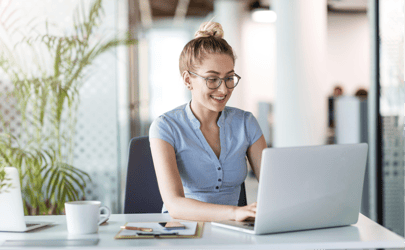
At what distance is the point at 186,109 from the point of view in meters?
1.72

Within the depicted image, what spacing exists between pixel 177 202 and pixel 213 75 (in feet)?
1.67

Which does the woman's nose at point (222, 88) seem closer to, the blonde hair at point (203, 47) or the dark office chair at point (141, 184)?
the blonde hair at point (203, 47)

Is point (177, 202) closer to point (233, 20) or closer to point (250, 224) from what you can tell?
point (250, 224)

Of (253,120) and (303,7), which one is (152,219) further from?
(303,7)

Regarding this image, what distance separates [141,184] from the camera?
71.6 inches

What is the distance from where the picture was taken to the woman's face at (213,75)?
157cm

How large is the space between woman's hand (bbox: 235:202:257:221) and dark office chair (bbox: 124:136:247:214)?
63 centimetres

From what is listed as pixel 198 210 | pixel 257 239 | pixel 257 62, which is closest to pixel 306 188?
pixel 257 239

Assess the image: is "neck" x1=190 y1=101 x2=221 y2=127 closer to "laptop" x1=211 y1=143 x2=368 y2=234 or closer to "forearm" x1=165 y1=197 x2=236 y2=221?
"forearm" x1=165 y1=197 x2=236 y2=221

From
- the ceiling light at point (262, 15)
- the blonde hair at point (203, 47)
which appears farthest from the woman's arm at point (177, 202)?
the ceiling light at point (262, 15)

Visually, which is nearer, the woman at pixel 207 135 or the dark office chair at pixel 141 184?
the woman at pixel 207 135

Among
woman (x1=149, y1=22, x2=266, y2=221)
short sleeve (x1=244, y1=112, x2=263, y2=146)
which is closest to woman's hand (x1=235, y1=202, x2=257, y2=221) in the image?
woman (x1=149, y1=22, x2=266, y2=221)

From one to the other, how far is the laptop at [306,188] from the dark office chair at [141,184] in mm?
713

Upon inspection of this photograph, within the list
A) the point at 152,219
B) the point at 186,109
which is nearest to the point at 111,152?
the point at 186,109
